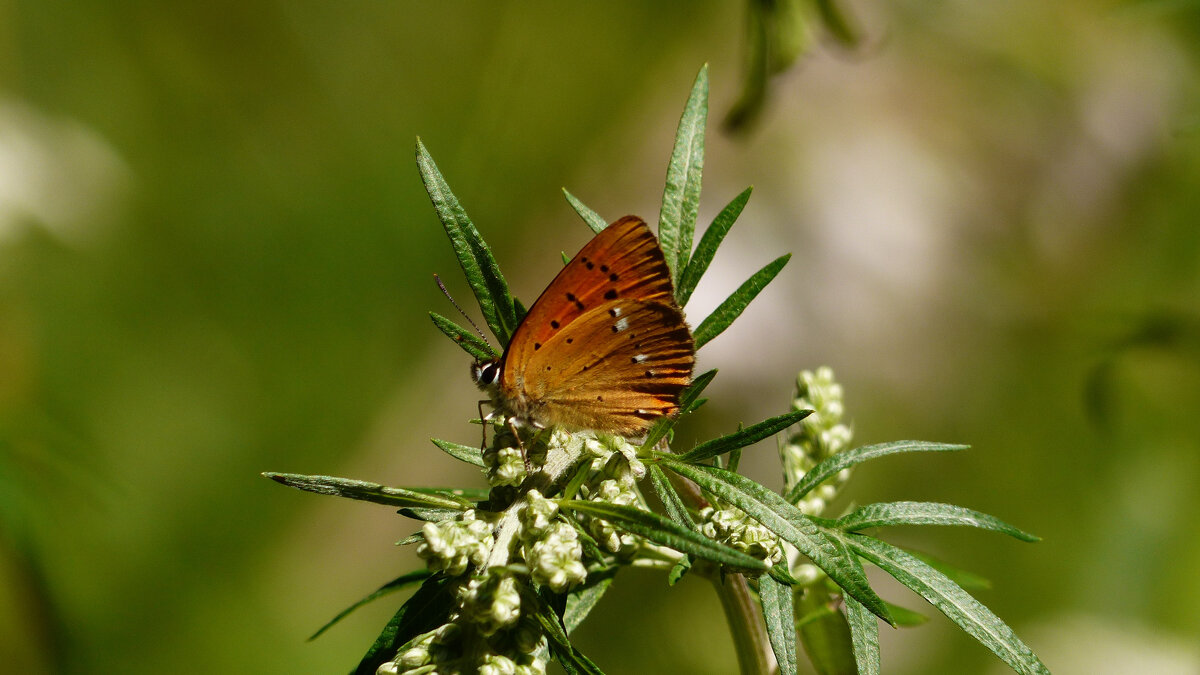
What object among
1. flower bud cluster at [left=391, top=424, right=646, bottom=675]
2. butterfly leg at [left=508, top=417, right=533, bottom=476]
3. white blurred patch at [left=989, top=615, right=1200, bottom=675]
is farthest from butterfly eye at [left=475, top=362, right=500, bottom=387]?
white blurred patch at [left=989, top=615, right=1200, bottom=675]

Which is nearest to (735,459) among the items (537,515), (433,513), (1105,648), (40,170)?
(537,515)

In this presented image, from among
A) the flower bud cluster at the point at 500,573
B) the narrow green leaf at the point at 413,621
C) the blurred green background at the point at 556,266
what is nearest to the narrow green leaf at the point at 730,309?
the flower bud cluster at the point at 500,573

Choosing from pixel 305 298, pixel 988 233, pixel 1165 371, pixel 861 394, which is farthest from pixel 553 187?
pixel 1165 371

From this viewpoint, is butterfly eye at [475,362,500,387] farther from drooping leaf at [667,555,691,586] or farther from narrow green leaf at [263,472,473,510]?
drooping leaf at [667,555,691,586]

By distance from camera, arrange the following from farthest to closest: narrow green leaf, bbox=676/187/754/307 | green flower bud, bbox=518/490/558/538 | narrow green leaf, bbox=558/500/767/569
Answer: narrow green leaf, bbox=676/187/754/307
green flower bud, bbox=518/490/558/538
narrow green leaf, bbox=558/500/767/569

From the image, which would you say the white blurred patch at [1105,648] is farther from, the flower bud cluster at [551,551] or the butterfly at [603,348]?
the flower bud cluster at [551,551]

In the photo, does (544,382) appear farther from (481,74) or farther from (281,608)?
(481,74)

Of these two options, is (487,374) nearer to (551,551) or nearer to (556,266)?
(551,551)
